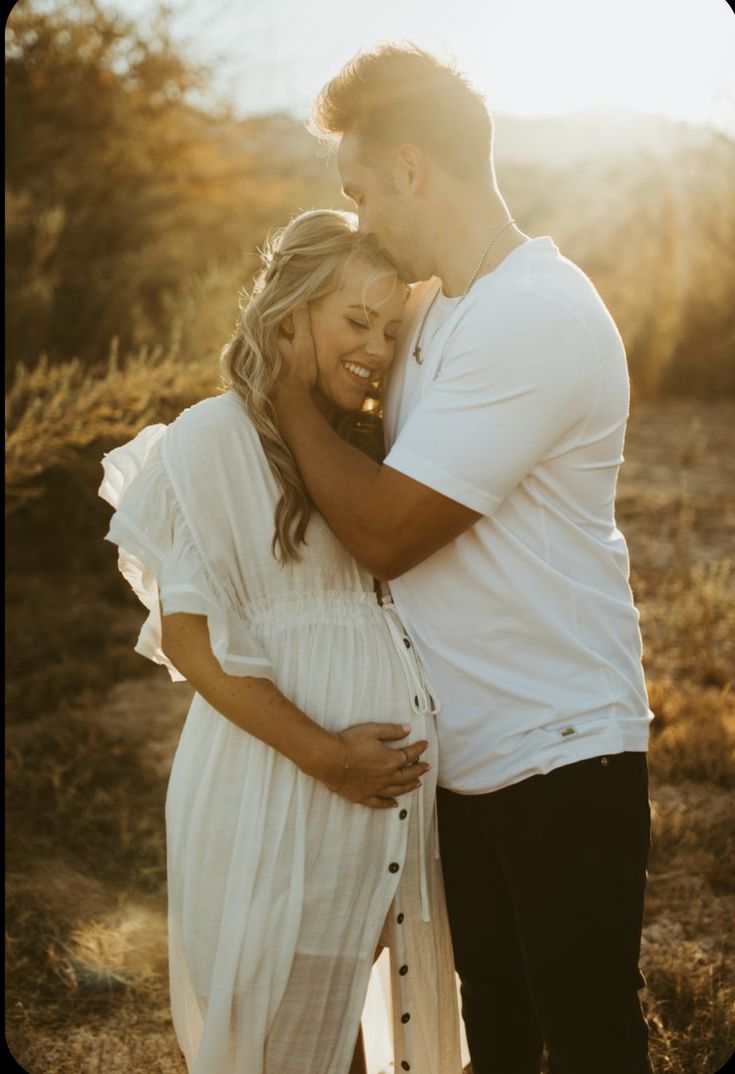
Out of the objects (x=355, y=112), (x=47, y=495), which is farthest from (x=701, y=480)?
(x=355, y=112)

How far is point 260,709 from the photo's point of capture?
2.03 meters

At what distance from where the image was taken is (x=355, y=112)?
2.29 meters

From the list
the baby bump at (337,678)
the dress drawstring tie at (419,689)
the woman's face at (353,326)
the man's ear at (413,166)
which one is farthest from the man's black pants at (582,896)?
the man's ear at (413,166)

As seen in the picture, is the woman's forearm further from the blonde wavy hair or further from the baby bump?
the blonde wavy hair

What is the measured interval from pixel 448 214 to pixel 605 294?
9.11 metres

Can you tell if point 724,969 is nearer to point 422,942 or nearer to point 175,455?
point 422,942

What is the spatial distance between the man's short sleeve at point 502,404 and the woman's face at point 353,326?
1.43ft

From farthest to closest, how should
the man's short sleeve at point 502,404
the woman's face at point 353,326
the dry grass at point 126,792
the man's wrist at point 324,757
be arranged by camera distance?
the dry grass at point 126,792, the woman's face at point 353,326, the man's wrist at point 324,757, the man's short sleeve at point 502,404

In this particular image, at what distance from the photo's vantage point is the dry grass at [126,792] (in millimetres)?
3078

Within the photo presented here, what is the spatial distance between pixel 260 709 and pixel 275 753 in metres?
0.11

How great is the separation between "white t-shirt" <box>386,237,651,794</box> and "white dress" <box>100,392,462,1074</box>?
0.15m

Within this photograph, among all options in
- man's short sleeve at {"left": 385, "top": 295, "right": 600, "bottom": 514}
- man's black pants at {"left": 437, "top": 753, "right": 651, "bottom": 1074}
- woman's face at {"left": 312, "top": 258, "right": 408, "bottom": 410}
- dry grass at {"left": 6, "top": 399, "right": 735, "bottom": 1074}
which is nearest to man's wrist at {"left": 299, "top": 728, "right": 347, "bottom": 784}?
man's black pants at {"left": 437, "top": 753, "right": 651, "bottom": 1074}

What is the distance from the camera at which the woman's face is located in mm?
2273

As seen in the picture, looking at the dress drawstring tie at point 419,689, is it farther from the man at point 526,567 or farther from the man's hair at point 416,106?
the man's hair at point 416,106
